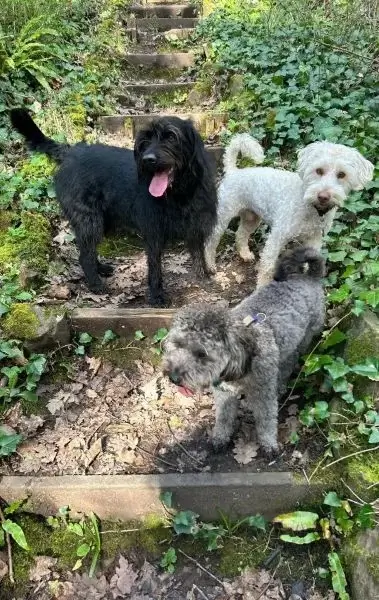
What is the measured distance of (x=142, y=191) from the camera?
4047 millimetres

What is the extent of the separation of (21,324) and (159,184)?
5.10ft

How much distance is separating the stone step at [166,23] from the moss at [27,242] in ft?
25.0

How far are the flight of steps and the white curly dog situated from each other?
132 centimetres

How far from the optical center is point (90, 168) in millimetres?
4250

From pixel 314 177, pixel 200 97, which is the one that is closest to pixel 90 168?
pixel 314 177

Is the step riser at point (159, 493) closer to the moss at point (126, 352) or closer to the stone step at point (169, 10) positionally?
the moss at point (126, 352)

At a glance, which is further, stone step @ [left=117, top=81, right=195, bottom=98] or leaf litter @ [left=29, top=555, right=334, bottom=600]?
stone step @ [left=117, top=81, right=195, bottom=98]

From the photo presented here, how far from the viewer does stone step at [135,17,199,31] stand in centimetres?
1037

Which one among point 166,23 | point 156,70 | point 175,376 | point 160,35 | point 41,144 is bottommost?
point 175,376

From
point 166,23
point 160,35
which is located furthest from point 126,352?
point 166,23

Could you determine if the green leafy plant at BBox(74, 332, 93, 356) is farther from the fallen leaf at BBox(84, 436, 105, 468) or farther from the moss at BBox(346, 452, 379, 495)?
the moss at BBox(346, 452, 379, 495)

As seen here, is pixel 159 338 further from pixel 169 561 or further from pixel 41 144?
pixel 41 144

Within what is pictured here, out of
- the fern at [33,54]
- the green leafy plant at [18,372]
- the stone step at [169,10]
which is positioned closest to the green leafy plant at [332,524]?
the green leafy plant at [18,372]

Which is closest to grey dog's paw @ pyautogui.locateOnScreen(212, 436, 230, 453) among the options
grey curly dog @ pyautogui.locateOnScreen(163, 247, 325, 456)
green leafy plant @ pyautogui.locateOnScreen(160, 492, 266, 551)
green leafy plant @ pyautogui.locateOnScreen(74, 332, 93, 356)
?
grey curly dog @ pyautogui.locateOnScreen(163, 247, 325, 456)
